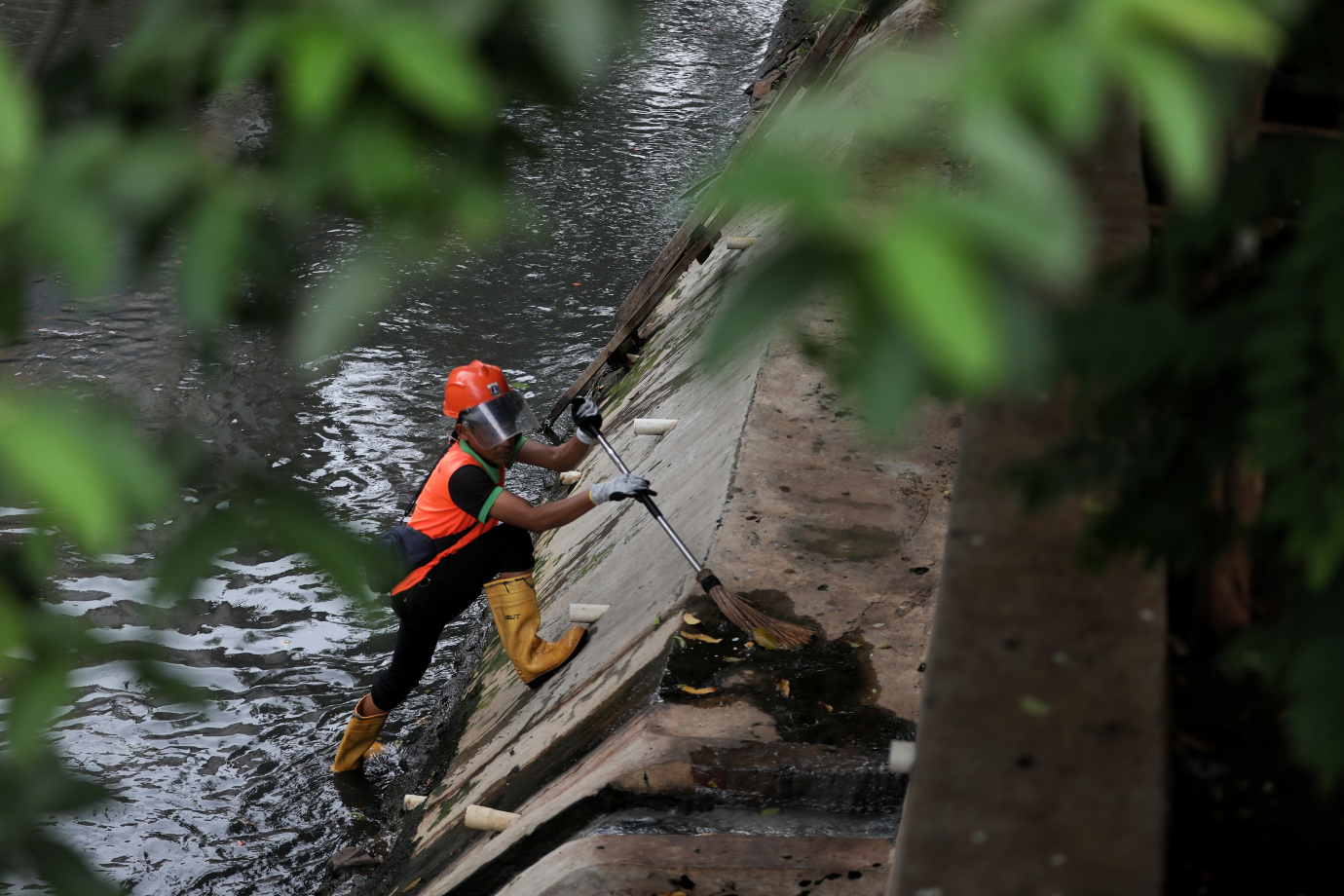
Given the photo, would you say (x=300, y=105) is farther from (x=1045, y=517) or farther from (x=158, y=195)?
(x=1045, y=517)

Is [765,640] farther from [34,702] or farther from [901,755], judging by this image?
[34,702]

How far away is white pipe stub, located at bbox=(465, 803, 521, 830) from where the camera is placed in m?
4.08

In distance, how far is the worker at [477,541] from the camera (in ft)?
16.8

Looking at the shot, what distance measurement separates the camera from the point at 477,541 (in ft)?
17.8

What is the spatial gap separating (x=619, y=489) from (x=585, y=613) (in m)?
0.74

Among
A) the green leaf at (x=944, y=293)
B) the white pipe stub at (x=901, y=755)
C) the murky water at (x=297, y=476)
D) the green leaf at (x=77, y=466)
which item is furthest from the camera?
the murky water at (x=297, y=476)

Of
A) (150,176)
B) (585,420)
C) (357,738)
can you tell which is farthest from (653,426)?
(150,176)

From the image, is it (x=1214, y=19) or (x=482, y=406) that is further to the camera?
(x=482, y=406)

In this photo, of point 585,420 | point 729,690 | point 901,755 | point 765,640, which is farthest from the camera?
point 585,420

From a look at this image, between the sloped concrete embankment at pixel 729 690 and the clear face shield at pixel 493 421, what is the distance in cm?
91

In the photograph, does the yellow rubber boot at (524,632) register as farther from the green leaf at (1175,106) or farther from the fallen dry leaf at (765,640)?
the green leaf at (1175,106)

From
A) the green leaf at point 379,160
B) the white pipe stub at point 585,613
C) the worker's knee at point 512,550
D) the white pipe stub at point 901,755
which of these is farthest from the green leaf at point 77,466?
the worker's knee at point 512,550

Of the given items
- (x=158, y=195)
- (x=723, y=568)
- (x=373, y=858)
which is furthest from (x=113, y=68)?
(x=373, y=858)

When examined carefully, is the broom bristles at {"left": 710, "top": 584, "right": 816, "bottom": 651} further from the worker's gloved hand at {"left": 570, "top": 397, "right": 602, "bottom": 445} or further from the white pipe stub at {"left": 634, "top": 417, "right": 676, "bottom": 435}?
the white pipe stub at {"left": 634, "top": 417, "right": 676, "bottom": 435}
